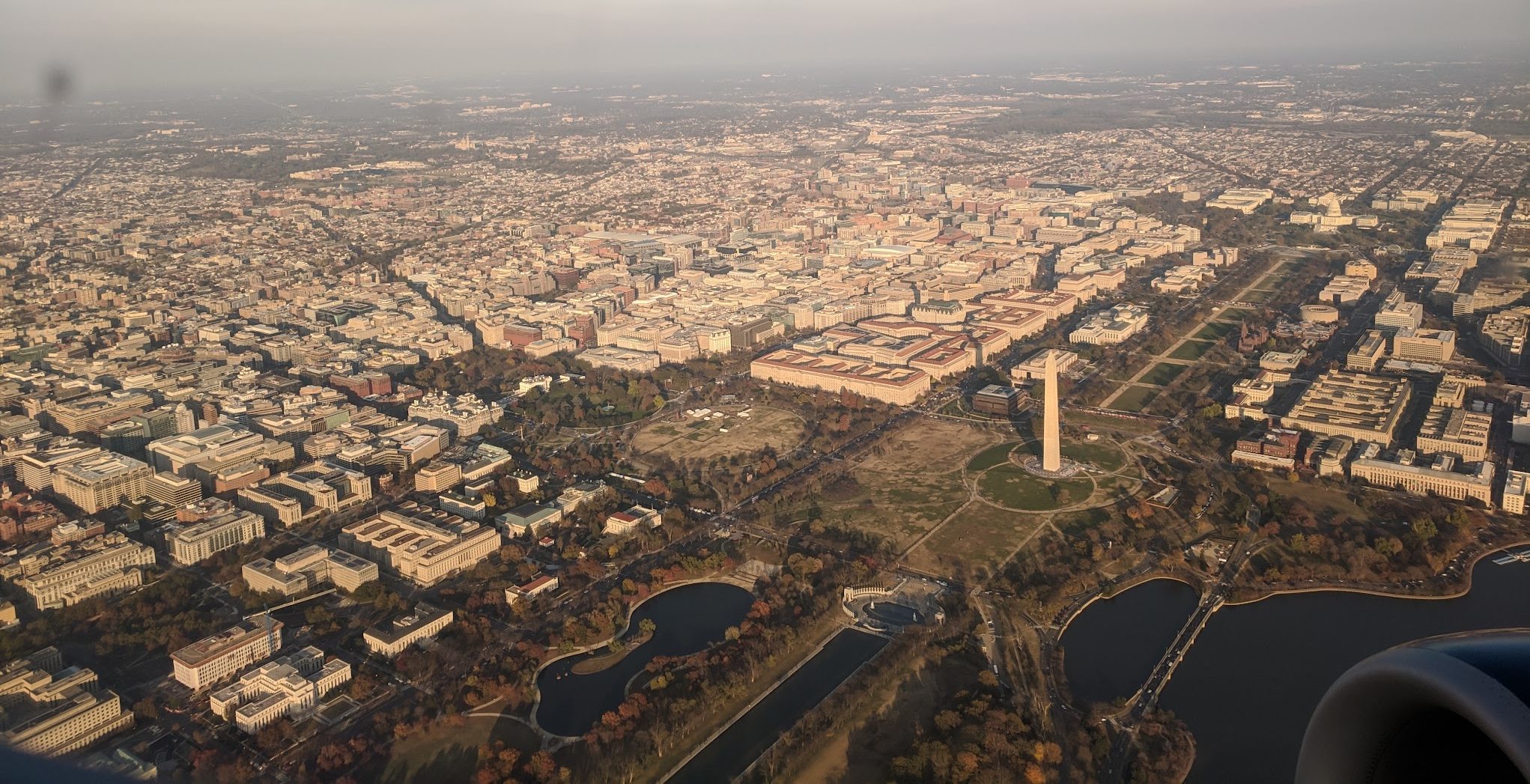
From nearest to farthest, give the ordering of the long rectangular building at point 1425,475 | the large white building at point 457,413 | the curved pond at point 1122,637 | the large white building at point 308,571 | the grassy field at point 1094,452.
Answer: the curved pond at point 1122,637 < the large white building at point 308,571 < the long rectangular building at point 1425,475 < the grassy field at point 1094,452 < the large white building at point 457,413

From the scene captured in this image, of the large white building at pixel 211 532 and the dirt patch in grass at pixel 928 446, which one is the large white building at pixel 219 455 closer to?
the large white building at pixel 211 532

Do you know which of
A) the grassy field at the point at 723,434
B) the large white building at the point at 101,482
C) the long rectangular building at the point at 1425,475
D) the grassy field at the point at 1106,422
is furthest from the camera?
the grassy field at the point at 1106,422

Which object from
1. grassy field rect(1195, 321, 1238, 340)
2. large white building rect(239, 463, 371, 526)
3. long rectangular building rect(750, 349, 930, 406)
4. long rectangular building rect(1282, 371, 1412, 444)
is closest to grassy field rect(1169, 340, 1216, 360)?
grassy field rect(1195, 321, 1238, 340)

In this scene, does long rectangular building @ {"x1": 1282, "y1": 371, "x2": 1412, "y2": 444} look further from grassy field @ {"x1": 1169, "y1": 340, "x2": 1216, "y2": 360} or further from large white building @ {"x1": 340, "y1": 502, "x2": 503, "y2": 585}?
large white building @ {"x1": 340, "y1": 502, "x2": 503, "y2": 585}

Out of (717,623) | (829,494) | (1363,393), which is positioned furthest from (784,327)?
(717,623)

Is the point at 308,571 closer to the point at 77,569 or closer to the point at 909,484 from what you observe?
the point at 77,569

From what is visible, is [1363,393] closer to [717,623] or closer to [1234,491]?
[1234,491]

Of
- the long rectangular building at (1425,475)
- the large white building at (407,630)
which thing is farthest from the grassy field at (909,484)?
the large white building at (407,630)

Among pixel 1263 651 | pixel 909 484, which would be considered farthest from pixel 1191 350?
pixel 1263 651
